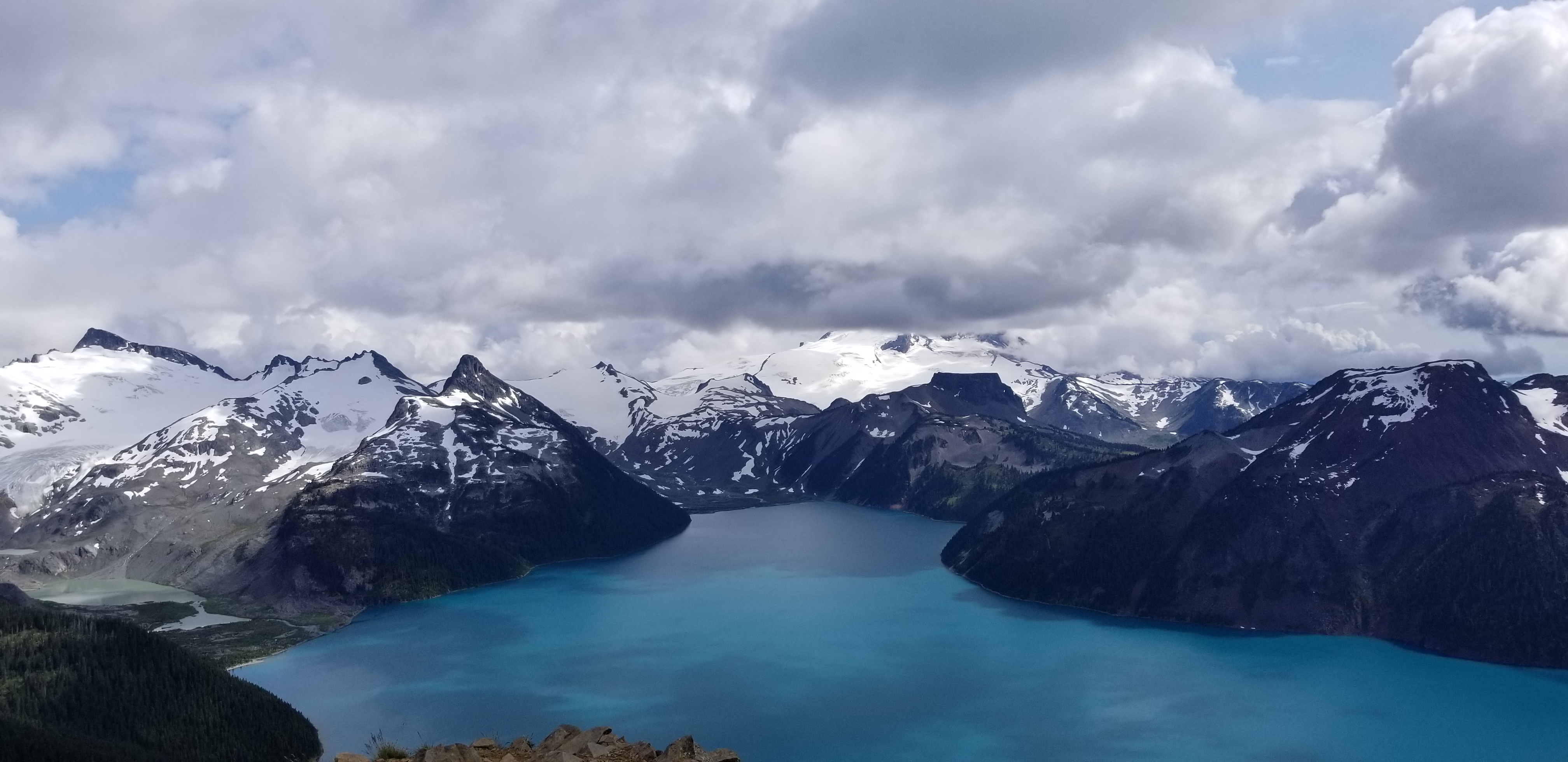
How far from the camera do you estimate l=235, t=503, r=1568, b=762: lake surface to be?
13238 centimetres

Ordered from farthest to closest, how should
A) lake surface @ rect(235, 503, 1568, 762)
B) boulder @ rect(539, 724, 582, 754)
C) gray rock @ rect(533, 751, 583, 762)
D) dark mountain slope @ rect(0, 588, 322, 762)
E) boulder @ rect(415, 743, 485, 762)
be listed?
lake surface @ rect(235, 503, 1568, 762) < dark mountain slope @ rect(0, 588, 322, 762) < boulder @ rect(539, 724, 582, 754) < gray rock @ rect(533, 751, 583, 762) < boulder @ rect(415, 743, 485, 762)

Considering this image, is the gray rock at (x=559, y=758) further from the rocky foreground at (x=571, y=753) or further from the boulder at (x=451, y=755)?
the boulder at (x=451, y=755)

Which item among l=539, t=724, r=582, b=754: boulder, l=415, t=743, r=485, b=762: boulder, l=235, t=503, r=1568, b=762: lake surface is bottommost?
l=235, t=503, r=1568, b=762: lake surface

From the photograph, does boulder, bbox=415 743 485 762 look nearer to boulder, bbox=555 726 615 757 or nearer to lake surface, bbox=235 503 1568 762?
boulder, bbox=555 726 615 757

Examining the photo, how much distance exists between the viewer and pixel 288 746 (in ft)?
420

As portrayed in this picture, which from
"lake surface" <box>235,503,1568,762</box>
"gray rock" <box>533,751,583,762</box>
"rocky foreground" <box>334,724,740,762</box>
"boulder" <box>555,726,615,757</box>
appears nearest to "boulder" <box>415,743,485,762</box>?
"rocky foreground" <box>334,724,740,762</box>

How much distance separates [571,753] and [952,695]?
107 meters

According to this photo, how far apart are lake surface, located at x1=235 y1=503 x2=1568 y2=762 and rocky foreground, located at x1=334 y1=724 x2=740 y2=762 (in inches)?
2631

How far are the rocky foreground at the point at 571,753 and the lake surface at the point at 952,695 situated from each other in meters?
66.8

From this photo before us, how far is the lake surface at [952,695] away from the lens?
132375 mm

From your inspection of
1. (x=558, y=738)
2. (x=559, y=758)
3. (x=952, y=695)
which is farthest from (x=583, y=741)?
(x=952, y=695)

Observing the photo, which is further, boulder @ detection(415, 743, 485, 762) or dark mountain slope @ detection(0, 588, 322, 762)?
dark mountain slope @ detection(0, 588, 322, 762)

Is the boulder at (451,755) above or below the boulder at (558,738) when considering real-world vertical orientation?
above

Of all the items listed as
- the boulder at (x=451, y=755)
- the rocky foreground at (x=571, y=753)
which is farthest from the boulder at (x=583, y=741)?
the boulder at (x=451, y=755)
